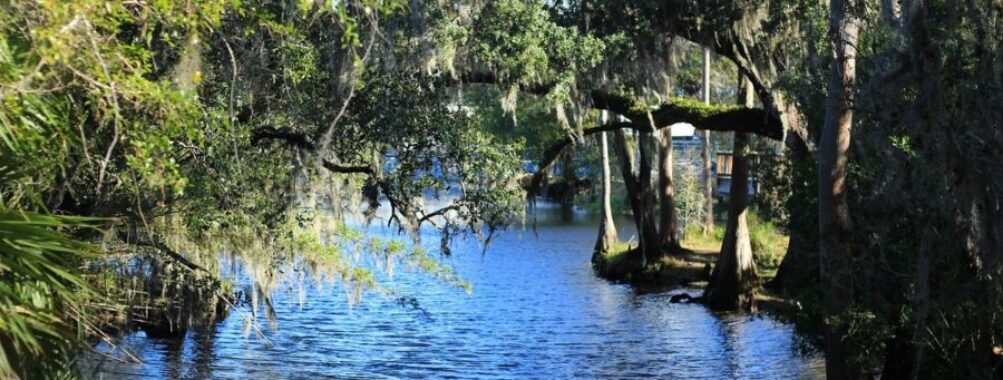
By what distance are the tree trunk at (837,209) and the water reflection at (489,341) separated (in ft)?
10.7

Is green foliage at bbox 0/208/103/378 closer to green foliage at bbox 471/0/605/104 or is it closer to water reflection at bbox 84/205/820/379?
green foliage at bbox 471/0/605/104

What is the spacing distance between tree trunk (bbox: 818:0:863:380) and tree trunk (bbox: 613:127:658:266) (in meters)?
14.7

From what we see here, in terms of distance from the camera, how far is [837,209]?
1000 centimetres

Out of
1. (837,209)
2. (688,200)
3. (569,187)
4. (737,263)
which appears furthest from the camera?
(569,187)

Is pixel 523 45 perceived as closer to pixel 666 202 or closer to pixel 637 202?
pixel 637 202

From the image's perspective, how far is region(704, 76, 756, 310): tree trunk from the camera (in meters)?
20.2

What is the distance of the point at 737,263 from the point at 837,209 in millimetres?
10522

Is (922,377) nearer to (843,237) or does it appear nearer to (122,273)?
(843,237)

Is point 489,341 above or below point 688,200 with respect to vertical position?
below

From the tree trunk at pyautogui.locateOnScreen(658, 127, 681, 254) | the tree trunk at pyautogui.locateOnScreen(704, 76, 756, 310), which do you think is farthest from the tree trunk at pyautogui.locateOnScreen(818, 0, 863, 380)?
the tree trunk at pyautogui.locateOnScreen(658, 127, 681, 254)

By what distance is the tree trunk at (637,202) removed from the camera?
25359 millimetres

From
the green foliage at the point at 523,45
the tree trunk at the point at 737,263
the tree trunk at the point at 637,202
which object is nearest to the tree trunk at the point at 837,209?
the green foliage at the point at 523,45

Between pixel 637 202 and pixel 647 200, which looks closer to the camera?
pixel 647 200

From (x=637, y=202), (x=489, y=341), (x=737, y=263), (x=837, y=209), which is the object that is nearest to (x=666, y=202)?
(x=637, y=202)
